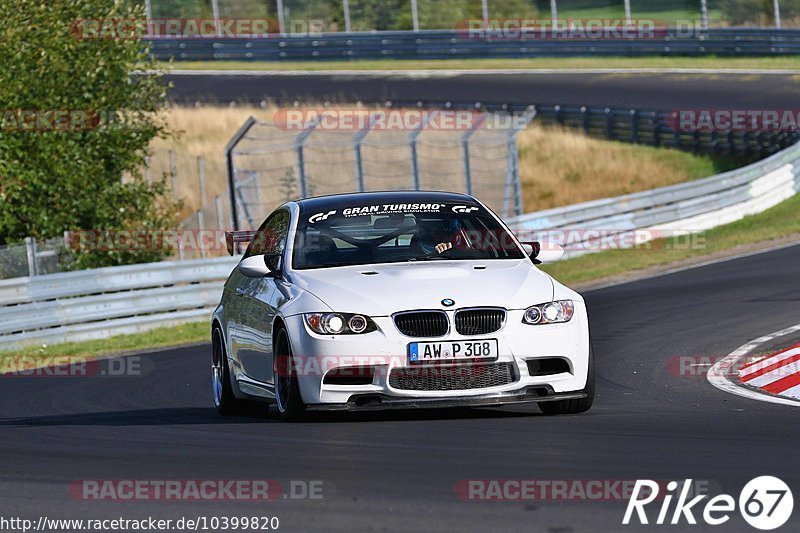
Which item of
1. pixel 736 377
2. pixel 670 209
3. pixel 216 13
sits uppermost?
pixel 216 13

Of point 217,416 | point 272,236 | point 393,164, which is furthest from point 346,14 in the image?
point 217,416

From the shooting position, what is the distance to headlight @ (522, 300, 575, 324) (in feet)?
30.6

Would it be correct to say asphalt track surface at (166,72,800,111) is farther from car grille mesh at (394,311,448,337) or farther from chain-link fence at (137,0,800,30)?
car grille mesh at (394,311,448,337)

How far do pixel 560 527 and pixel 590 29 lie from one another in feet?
145

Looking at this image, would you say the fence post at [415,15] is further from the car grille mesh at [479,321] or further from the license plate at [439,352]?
the license plate at [439,352]

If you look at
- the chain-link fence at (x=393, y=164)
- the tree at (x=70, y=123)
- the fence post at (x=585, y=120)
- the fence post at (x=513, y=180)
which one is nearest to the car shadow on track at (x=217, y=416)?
the tree at (x=70, y=123)

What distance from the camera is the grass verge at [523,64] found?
45375mm

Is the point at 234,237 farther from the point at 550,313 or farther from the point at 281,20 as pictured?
the point at 281,20

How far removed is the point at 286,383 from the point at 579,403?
71.2 inches

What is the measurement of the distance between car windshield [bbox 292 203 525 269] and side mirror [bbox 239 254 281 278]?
5.5 inches

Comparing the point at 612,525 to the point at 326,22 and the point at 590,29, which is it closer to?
the point at 590,29

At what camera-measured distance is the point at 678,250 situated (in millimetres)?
25188

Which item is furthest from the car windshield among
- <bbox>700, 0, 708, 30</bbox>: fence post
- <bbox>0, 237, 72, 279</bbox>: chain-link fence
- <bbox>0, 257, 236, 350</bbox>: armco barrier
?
<bbox>700, 0, 708, 30</bbox>: fence post

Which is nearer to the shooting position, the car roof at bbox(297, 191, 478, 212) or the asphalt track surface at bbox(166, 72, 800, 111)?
the car roof at bbox(297, 191, 478, 212)
